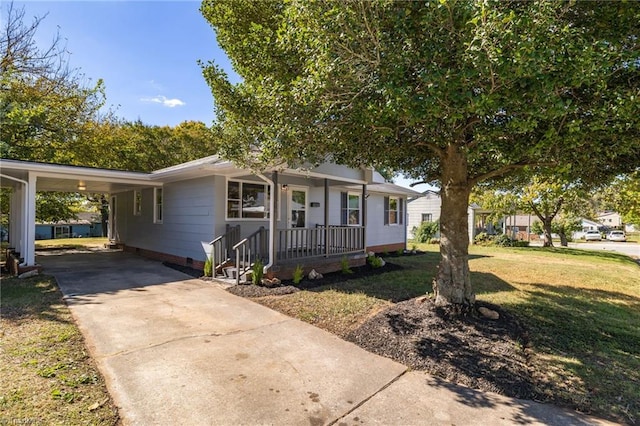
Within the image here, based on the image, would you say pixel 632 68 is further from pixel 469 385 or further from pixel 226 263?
pixel 226 263

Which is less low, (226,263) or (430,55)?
(430,55)

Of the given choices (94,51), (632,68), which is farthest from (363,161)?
(94,51)

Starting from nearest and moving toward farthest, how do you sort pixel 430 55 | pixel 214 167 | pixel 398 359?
pixel 430 55 < pixel 398 359 < pixel 214 167

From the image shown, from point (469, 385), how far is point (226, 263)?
22.6 feet

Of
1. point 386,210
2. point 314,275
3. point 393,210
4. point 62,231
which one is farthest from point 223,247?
point 62,231

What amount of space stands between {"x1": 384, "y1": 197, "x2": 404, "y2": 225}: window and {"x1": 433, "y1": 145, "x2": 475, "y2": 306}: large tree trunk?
10.3 meters

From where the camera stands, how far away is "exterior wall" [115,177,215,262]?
379 inches

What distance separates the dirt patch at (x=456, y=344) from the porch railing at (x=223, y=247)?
4.97 metres

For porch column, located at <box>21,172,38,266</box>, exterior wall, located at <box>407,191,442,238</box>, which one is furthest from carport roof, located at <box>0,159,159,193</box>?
exterior wall, located at <box>407,191,442,238</box>

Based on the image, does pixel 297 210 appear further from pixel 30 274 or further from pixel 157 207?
pixel 30 274

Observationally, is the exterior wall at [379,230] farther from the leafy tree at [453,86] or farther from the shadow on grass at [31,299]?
the shadow on grass at [31,299]

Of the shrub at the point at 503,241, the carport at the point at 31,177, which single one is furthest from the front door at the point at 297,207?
the shrub at the point at 503,241

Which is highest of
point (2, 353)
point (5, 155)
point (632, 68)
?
point (5, 155)

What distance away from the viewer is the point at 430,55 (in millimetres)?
3547
